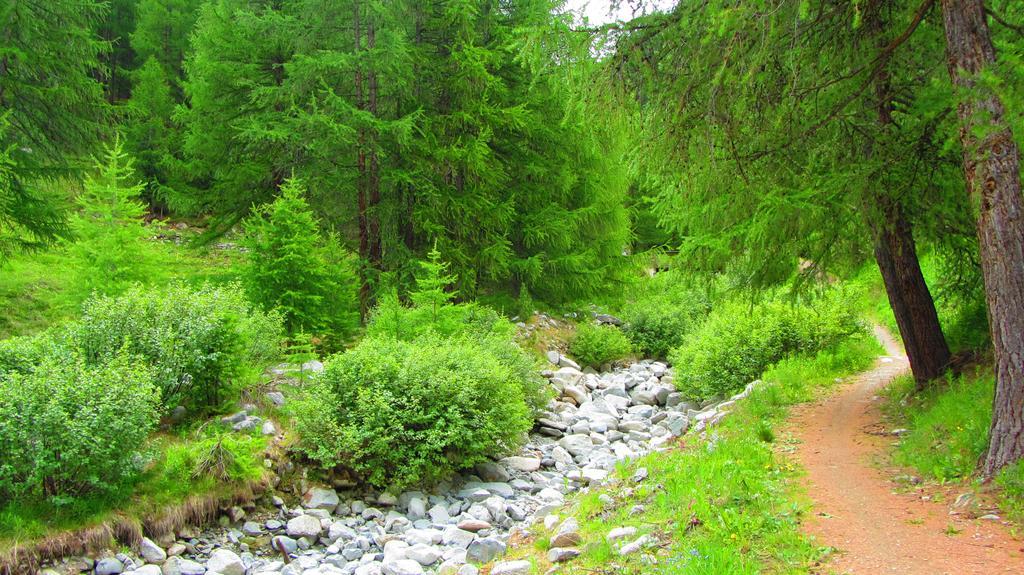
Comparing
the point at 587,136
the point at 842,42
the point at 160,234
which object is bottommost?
the point at 842,42

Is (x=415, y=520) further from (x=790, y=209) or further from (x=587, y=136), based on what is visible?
(x=587, y=136)

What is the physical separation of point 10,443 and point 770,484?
706 centimetres

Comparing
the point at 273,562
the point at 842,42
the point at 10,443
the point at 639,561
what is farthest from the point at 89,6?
the point at 639,561

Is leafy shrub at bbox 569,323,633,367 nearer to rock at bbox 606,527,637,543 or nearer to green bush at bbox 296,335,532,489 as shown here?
green bush at bbox 296,335,532,489

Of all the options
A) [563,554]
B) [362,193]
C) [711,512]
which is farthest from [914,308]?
[362,193]

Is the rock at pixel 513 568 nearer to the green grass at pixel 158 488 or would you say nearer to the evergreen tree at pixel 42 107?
the green grass at pixel 158 488

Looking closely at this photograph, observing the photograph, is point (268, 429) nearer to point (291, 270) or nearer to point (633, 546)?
point (291, 270)

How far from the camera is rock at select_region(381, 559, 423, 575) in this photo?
612 centimetres

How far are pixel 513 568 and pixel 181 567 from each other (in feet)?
11.5

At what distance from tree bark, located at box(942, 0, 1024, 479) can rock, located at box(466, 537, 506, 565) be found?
424 cm

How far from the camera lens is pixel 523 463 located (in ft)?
31.4

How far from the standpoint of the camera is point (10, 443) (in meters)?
5.89

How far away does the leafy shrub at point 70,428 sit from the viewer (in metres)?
5.92

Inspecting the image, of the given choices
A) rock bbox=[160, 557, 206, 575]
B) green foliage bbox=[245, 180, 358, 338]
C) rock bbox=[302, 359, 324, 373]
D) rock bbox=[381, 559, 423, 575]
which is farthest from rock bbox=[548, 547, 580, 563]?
green foliage bbox=[245, 180, 358, 338]
